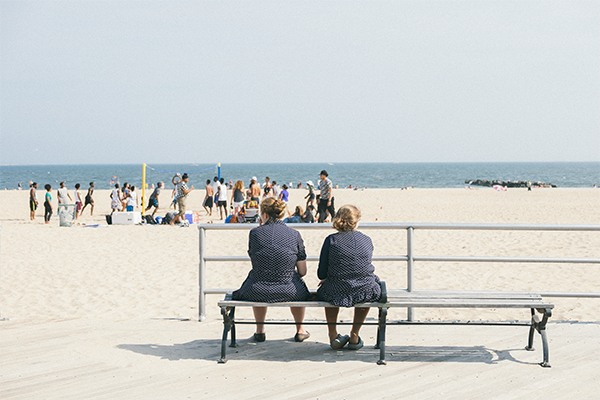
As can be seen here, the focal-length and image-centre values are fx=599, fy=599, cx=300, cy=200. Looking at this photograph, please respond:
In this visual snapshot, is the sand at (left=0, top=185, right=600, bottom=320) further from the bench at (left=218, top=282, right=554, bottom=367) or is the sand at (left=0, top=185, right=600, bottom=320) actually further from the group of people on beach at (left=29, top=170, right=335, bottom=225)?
the bench at (left=218, top=282, right=554, bottom=367)

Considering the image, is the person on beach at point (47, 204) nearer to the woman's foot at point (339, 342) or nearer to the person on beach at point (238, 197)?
the person on beach at point (238, 197)

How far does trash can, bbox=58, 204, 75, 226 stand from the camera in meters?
18.6

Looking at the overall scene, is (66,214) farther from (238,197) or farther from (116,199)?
(238,197)

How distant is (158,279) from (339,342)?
528cm

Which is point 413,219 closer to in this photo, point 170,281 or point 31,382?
point 170,281

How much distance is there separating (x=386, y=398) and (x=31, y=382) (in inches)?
99.6

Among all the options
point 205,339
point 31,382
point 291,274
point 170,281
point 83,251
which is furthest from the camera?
point 83,251

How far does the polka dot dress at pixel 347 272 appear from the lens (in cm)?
474

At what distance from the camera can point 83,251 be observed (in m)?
12.9

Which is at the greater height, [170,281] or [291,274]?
[291,274]

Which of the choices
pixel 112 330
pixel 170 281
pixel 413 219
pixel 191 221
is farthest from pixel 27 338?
pixel 413 219

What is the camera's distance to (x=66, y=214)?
18844 mm

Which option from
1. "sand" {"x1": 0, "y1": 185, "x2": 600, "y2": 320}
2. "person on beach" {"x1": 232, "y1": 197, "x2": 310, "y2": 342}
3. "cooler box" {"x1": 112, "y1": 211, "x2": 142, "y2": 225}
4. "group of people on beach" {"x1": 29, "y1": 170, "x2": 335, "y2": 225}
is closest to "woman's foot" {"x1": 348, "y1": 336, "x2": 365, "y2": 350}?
"person on beach" {"x1": 232, "y1": 197, "x2": 310, "y2": 342}

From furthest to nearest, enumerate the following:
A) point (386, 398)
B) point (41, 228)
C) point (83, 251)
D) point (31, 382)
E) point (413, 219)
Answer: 1. point (413, 219)
2. point (41, 228)
3. point (83, 251)
4. point (31, 382)
5. point (386, 398)
